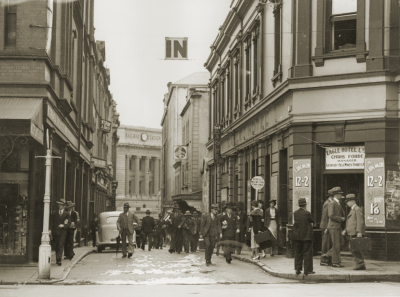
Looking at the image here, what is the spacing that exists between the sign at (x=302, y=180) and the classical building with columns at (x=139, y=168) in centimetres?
7719

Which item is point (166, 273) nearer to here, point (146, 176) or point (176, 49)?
point (176, 49)

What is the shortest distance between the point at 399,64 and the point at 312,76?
2672mm

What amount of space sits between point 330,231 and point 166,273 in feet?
14.0

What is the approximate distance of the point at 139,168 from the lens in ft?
340

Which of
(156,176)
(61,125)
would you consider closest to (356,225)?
(61,125)

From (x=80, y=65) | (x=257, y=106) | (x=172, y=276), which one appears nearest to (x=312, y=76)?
(x=257, y=106)

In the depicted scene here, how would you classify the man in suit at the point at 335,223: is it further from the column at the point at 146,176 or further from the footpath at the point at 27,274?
the column at the point at 146,176

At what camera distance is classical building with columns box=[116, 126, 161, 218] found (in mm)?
99625

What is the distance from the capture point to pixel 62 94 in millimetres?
21391

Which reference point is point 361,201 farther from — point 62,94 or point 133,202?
point 133,202

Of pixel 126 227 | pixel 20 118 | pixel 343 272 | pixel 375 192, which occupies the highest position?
pixel 20 118

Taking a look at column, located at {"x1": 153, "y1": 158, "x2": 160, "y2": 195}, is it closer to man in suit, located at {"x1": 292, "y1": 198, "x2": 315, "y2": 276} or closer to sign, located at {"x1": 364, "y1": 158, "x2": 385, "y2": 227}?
sign, located at {"x1": 364, "y1": 158, "x2": 385, "y2": 227}

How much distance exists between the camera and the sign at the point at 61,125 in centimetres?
1933

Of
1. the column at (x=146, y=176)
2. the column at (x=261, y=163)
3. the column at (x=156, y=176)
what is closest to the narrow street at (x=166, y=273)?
the column at (x=261, y=163)
